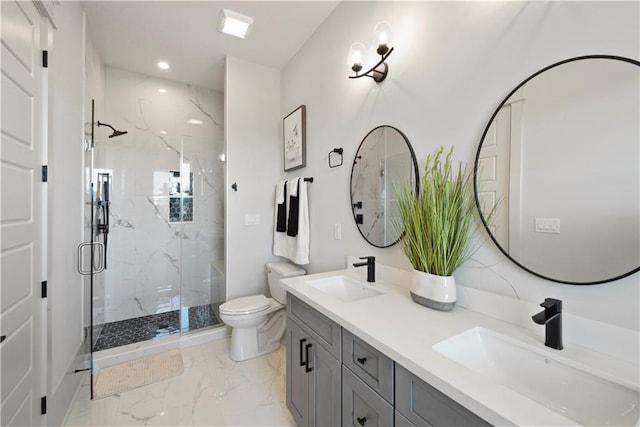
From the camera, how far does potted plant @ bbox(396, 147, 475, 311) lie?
1.05 m

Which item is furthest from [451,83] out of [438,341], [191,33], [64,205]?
[64,205]

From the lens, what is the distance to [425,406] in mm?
706

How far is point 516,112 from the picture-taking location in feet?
3.15

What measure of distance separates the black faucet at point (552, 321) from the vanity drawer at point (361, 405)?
20.4 inches

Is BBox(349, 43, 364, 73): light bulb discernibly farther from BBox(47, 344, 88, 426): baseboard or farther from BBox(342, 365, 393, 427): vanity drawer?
BBox(47, 344, 88, 426): baseboard

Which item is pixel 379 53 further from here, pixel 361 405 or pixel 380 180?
pixel 361 405

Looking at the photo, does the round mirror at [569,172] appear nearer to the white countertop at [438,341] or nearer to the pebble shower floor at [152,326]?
the white countertop at [438,341]

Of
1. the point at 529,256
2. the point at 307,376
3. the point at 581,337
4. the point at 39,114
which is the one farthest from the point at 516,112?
the point at 39,114

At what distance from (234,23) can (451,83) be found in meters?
1.78

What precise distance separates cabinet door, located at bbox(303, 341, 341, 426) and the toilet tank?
105 cm

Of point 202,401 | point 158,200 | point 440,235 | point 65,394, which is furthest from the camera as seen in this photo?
point 158,200

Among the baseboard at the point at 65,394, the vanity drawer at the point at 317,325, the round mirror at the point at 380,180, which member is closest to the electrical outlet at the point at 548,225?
the round mirror at the point at 380,180

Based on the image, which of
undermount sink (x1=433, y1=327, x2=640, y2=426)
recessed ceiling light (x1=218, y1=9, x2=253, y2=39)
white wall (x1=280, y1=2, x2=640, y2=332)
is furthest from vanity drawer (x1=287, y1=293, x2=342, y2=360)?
recessed ceiling light (x1=218, y1=9, x2=253, y2=39)

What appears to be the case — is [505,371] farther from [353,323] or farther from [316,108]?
[316,108]
